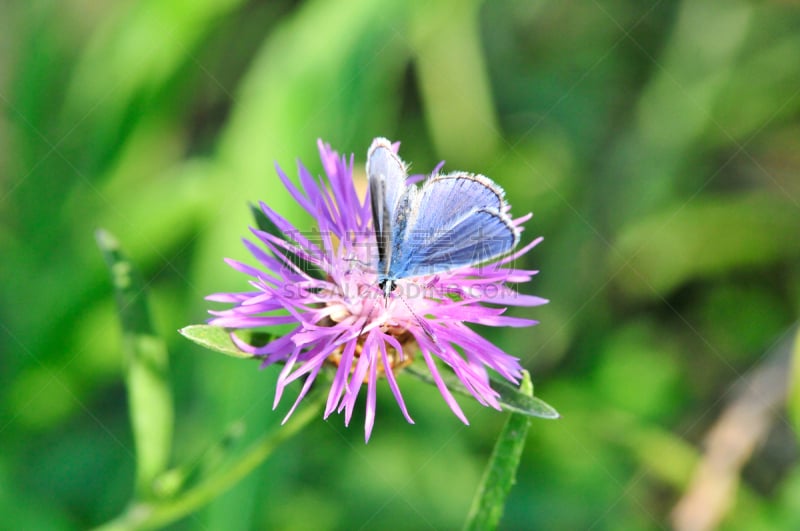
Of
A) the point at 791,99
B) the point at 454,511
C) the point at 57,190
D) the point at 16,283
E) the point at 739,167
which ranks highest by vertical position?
the point at 791,99

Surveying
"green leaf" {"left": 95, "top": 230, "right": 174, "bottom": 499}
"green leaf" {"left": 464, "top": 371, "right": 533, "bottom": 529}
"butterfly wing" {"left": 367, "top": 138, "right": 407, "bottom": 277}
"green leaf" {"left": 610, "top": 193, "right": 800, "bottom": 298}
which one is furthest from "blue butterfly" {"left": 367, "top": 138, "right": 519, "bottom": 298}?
"green leaf" {"left": 610, "top": 193, "right": 800, "bottom": 298}

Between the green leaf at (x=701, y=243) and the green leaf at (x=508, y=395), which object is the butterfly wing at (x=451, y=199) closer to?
the green leaf at (x=508, y=395)

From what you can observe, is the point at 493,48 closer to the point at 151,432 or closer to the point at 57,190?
the point at 57,190

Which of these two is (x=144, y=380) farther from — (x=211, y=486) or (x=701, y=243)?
(x=701, y=243)

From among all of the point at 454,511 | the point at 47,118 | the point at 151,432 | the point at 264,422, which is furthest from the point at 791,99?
the point at 47,118

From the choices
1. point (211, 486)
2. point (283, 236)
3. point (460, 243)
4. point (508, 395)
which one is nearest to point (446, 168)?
point (283, 236)

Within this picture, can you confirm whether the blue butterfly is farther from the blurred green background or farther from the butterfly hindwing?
the blurred green background
